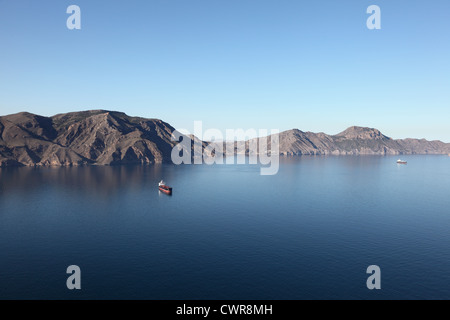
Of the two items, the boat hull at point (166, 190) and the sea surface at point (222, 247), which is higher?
the boat hull at point (166, 190)

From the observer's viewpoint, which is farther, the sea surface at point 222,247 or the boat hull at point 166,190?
the boat hull at point 166,190

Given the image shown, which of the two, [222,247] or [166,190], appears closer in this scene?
[222,247]

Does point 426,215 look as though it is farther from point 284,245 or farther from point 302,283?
point 302,283

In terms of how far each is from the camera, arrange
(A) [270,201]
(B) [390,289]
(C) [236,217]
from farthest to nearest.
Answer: (A) [270,201]
(C) [236,217]
(B) [390,289]

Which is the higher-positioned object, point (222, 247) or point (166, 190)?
point (166, 190)

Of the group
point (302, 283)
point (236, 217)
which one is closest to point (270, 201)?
point (236, 217)

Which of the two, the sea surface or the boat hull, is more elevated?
the boat hull

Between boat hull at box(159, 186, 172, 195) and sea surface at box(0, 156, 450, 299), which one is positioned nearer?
sea surface at box(0, 156, 450, 299)
